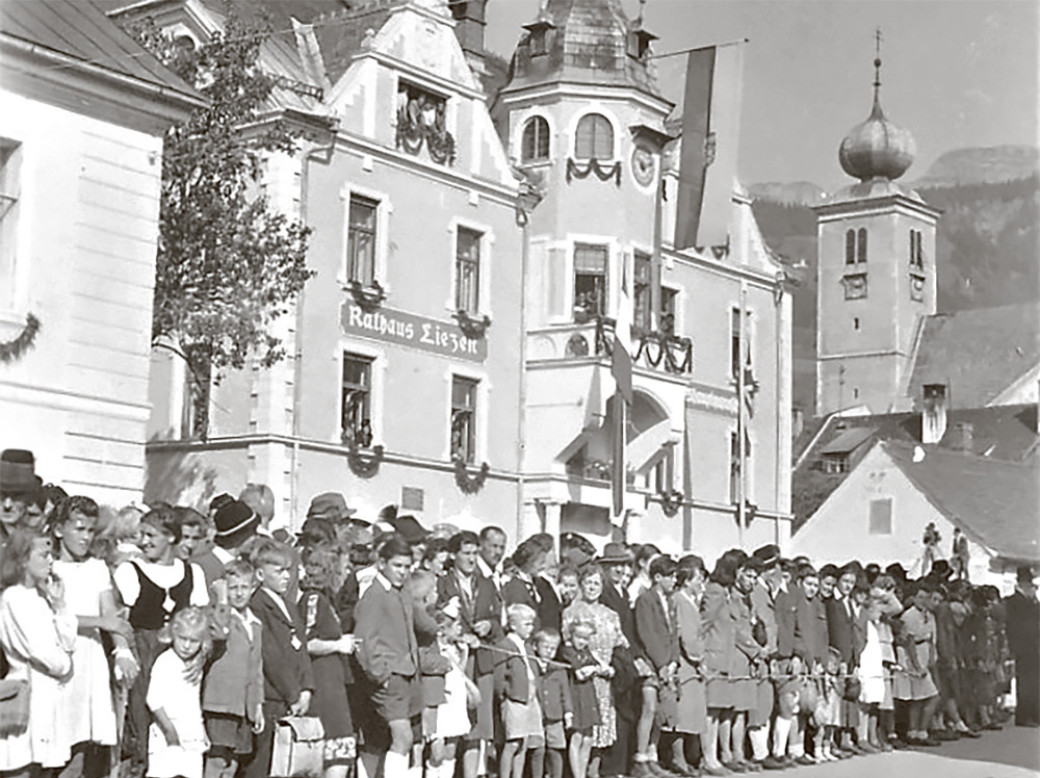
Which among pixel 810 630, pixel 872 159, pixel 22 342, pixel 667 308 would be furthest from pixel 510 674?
pixel 872 159

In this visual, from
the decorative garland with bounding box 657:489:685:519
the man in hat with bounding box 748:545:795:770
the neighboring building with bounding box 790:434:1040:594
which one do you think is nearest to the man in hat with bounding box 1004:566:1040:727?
the man in hat with bounding box 748:545:795:770

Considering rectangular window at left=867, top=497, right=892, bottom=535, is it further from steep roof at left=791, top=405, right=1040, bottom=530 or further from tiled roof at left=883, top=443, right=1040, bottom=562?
steep roof at left=791, top=405, right=1040, bottom=530

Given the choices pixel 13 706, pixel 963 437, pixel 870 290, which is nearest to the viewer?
pixel 13 706

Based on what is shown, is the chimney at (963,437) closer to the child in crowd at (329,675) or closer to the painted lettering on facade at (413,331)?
the painted lettering on facade at (413,331)

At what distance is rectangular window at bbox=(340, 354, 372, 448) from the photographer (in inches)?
875

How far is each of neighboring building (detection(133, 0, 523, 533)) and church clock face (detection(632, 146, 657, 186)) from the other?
7.75ft

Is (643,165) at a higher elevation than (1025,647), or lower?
higher

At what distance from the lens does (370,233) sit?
2261 cm

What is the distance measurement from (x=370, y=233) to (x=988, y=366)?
1332 inches

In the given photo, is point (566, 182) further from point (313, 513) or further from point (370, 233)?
point (313, 513)

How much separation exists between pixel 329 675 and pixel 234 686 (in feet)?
2.80

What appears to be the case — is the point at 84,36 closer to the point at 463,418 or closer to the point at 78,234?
the point at 78,234

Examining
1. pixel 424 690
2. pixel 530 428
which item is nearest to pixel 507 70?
pixel 530 428

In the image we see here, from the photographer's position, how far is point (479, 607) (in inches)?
389
